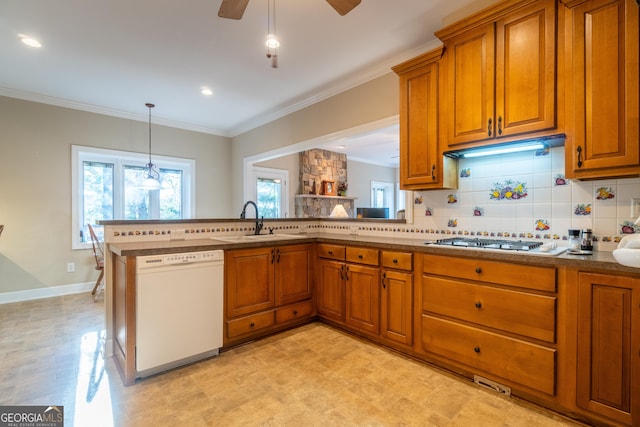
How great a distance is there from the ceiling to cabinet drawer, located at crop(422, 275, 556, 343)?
2140mm

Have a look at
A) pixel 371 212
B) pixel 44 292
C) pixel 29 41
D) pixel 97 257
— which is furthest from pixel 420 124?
pixel 44 292

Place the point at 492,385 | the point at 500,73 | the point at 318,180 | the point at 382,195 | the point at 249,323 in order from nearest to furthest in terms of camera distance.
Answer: the point at 492,385
the point at 500,73
the point at 249,323
the point at 318,180
the point at 382,195

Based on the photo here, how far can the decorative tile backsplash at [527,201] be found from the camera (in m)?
1.84

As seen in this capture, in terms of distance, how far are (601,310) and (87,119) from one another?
5999 mm

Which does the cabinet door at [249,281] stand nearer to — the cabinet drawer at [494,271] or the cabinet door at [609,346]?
the cabinet drawer at [494,271]

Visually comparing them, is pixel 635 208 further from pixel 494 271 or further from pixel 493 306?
pixel 493 306

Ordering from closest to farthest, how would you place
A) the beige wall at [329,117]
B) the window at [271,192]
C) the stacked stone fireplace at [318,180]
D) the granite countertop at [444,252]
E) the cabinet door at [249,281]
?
the granite countertop at [444,252] < the cabinet door at [249,281] < the beige wall at [329,117] < the window at [271,192] < the stacked stone fireplace at [318,180]

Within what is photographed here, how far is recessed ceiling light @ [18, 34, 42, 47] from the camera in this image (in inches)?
105

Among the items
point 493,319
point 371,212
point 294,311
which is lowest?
point 294,311

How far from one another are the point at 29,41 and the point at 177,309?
114 inches

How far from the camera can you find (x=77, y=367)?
2.17m

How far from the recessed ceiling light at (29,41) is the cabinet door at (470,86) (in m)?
3.68

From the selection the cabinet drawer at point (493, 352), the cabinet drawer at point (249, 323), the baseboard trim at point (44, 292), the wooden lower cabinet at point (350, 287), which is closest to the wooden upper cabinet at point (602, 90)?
the cabinet drawer at point (493, 352)

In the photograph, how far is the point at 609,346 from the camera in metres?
1.47
